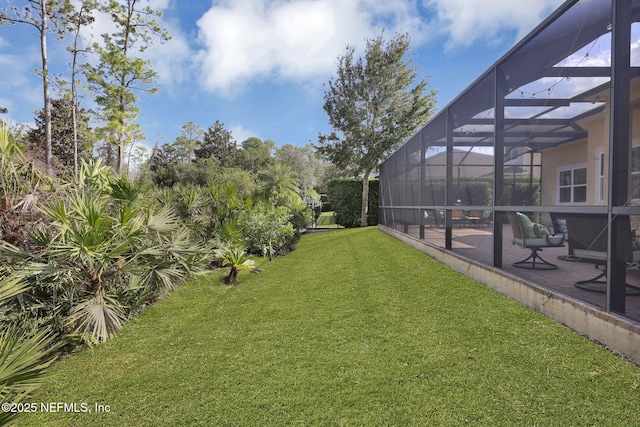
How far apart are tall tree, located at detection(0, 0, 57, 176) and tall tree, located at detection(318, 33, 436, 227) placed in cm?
1140

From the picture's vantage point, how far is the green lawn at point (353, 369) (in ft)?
6.53

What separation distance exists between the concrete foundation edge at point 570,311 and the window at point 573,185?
1002 mm

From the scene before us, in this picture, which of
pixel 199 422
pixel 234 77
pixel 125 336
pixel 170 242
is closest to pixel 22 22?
pixel 234 77

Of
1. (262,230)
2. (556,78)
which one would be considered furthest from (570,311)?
(262,230)

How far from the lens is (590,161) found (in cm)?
299

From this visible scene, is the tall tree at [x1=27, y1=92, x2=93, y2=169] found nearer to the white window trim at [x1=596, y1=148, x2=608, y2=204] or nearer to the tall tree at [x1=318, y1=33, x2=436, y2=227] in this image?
the tall tree at [x1=318, y1=33, x2=436, y2=227]

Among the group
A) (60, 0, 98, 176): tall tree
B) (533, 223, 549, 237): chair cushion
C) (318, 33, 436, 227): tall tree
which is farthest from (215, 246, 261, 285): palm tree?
(318, 33, 436, 227): tall tree

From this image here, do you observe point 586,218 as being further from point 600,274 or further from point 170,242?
point 170,242

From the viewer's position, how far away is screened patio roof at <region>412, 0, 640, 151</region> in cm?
273

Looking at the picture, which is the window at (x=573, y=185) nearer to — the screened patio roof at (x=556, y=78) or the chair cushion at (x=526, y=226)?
the screened patio roof at (x=556, y=78)

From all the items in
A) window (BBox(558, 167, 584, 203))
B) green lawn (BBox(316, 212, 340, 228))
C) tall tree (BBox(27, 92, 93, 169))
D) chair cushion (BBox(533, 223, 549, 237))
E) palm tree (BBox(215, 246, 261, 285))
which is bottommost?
green lawn (BBox(316, 212, 340, 228))

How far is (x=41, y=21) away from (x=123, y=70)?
2849 millimetres

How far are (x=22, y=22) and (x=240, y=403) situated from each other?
45.3 ft

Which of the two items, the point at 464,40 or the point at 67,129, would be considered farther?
the point at 67,129
